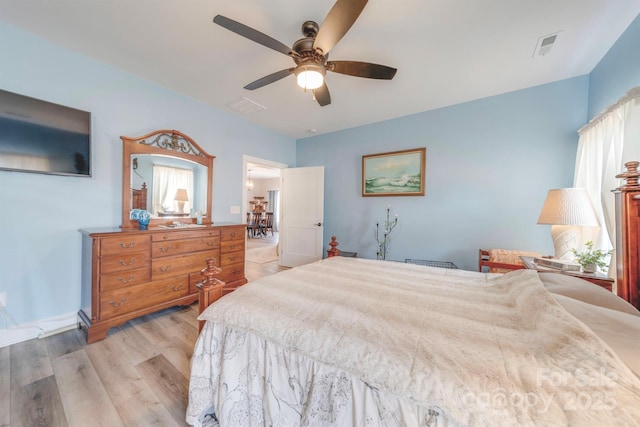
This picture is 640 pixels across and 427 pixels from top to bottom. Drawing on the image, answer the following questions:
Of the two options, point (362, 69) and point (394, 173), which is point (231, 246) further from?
point (394, 173)

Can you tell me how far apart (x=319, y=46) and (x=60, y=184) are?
2.67m

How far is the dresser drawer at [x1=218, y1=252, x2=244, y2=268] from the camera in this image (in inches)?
116

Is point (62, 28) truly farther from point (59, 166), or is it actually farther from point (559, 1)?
point (559, 1)

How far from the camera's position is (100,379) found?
154 cm

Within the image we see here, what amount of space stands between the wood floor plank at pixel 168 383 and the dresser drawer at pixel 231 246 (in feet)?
4.48

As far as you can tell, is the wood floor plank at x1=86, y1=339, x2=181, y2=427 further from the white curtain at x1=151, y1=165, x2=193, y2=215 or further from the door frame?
the door frame

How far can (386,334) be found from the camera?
0.90 meters

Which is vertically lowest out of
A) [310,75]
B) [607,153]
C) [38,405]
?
[38,405]

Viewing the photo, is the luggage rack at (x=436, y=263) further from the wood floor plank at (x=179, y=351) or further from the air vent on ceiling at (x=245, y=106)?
the air vent on ceiling at (x=245, y=106)

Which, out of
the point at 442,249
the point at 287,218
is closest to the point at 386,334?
the point at 442,249

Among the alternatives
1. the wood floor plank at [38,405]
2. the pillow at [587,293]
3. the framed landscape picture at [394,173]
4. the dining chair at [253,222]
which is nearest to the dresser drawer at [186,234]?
the wood floor plank at [38,405]

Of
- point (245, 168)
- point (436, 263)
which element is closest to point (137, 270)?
point (245, 168)

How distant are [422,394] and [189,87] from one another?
3524 millimetres

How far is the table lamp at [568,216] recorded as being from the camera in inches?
68.9
